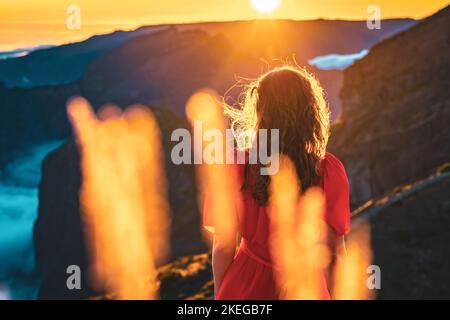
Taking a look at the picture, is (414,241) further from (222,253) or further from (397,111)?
(397,111)

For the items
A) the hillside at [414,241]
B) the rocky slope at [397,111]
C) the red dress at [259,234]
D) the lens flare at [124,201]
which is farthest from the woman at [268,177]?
the lens flare at [124,201]

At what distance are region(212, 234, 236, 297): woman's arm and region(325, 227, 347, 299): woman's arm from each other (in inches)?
23.8

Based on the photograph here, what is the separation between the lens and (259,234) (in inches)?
155

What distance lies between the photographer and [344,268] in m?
4.10

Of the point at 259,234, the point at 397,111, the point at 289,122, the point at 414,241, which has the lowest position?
the point at 259,234

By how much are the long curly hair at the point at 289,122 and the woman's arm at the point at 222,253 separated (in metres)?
0.34

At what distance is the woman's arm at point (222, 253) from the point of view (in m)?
4.02

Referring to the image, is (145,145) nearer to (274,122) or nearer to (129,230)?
(129,230)

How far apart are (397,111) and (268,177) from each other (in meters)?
71.9

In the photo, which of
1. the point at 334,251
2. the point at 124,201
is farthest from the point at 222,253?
the point at 124,201

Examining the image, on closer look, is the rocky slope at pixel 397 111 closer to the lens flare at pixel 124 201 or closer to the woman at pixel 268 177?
the woman at pixel 268 177

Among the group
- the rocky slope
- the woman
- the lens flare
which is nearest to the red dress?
the woman
